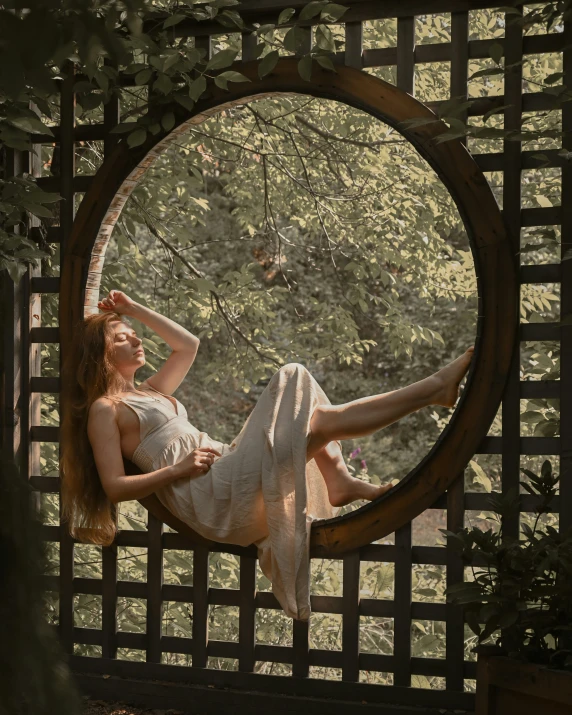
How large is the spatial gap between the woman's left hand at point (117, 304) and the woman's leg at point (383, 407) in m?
0.75

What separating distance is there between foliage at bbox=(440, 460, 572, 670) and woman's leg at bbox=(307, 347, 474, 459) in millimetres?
398

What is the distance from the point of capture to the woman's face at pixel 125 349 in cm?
293

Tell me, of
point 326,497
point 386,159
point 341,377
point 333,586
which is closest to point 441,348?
point 341,377

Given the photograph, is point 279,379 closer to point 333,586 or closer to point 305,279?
point 333,586

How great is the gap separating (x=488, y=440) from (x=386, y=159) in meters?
2.79

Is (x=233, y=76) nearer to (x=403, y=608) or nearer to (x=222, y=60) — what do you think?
(x=222, y=60)

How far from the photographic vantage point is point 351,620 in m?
2.67

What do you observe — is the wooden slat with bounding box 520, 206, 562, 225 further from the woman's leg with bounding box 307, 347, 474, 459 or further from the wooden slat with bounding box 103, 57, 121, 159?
the wooden slat with bounding box 103, 57, 121, 159

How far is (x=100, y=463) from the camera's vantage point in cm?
281

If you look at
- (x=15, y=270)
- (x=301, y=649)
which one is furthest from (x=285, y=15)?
(x=301, y=649)

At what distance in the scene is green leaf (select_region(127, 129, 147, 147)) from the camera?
2.80 meters

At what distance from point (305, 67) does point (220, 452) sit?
1238 mm

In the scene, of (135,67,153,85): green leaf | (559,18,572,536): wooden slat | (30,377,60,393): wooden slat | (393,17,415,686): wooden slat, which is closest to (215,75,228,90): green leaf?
(135,67,153,85): green leaf

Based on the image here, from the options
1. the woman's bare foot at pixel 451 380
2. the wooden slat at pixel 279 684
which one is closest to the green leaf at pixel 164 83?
the woman's bare foot at pixel 451 380
